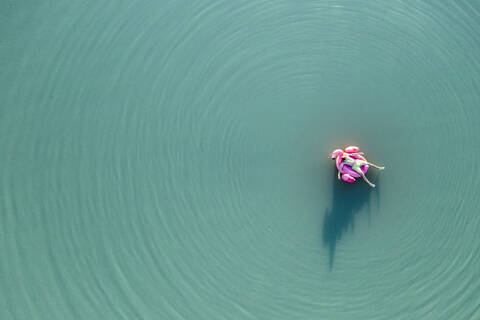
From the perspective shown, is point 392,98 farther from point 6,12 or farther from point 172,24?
point 6,12

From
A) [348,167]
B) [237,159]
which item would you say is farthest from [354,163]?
[237,159]

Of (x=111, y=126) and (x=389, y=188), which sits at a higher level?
(x=111, y=126)

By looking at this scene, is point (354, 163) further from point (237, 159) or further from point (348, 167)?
point (237, 159)

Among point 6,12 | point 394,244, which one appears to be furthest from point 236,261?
point 6,12

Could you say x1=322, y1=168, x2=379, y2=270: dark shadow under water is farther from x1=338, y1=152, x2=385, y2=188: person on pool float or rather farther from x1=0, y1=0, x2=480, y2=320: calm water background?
x1=338, y1=152, x2=385, y2=188: person on pool float

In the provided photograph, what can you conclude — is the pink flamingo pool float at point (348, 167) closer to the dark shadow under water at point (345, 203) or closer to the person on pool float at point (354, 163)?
the person on pool float at point (354, 163)

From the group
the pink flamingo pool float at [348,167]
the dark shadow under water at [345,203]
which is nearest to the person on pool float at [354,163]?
the pink flamingo pool float at [348,167]
